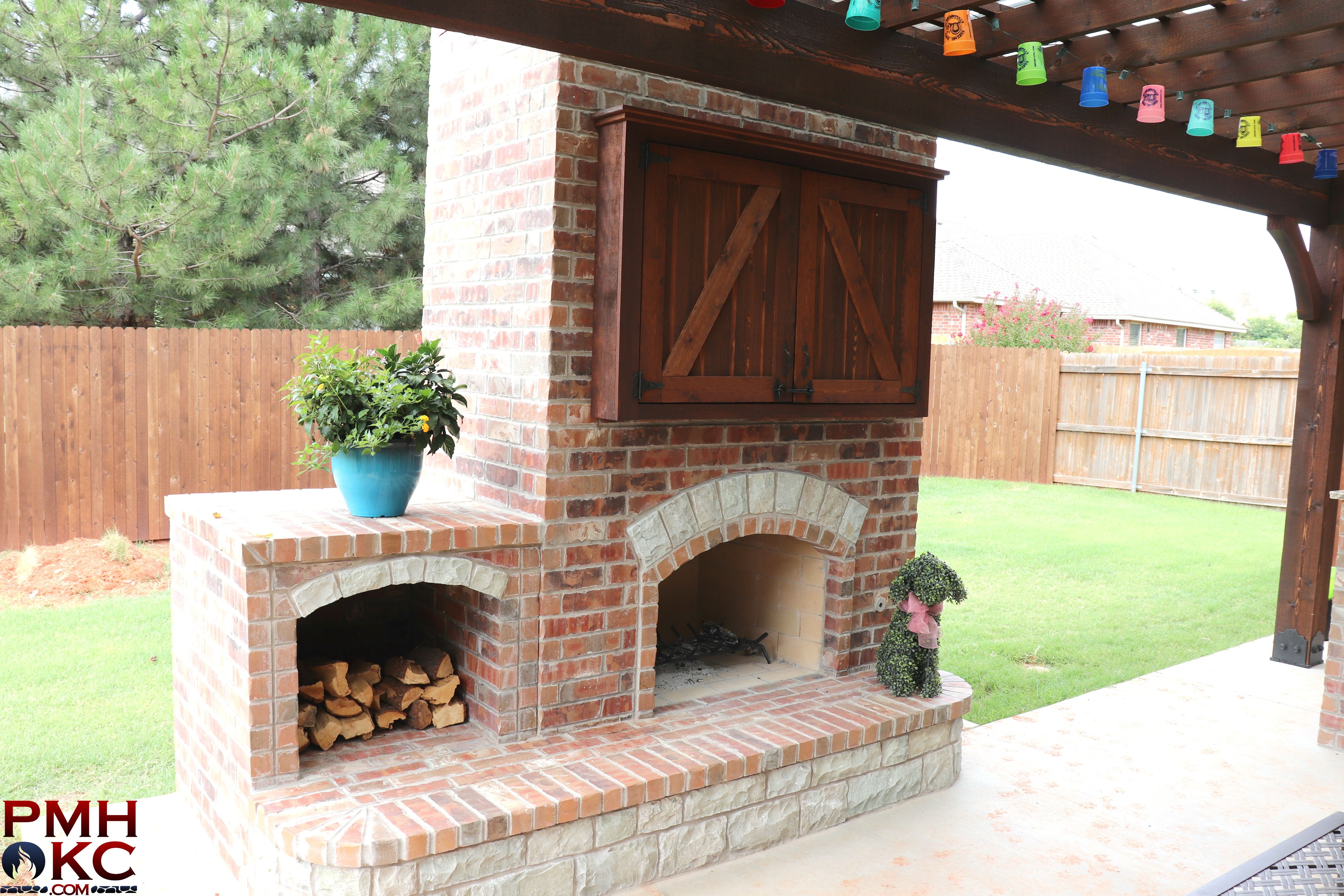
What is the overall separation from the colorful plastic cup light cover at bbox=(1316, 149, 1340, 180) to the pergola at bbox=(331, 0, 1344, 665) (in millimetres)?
51

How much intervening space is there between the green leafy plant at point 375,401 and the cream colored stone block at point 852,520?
167 centimetres

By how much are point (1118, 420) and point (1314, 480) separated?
707 centimetres

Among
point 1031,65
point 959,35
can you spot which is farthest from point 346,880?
point 1031,65

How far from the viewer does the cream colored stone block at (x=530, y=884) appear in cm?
290

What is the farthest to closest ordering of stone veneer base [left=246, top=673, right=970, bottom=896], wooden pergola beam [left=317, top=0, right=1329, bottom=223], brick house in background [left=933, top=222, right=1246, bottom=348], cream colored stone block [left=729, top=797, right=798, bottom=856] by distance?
brick house in background [left=933, top=222, right=1246, bottom=348] → cream colored stone block [left=729, top=797, right=798, bottom=856] → stone veneer base [left=246, top=673, right=970, bottom=896] → wooden pergola beam [left=317, top=0, right=1329, bottom=223]

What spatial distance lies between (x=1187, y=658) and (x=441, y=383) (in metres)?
4.98

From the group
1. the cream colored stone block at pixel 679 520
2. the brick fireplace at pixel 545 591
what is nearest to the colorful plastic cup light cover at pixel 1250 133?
the brick fireplace at pixel 545 591

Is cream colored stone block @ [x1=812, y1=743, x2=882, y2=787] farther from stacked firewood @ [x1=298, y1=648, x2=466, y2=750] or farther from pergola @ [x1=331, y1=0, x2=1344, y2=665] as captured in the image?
pergola @ [x1=331, y1=0, x2=1344, y2=665]

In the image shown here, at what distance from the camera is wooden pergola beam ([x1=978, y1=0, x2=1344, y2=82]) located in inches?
131

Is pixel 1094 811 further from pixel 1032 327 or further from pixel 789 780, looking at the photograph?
pixel 1032 327

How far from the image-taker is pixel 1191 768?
14.4 feet

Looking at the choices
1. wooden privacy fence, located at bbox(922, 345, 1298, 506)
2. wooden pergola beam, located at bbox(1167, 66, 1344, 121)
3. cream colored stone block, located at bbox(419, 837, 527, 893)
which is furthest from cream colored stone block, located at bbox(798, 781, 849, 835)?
wooden privacy fence, located at bbox(922, 345, 1298, 506)

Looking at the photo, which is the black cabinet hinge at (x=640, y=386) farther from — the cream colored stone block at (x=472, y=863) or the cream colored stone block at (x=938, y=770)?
the cream colored stone block at (x=938, y=770)

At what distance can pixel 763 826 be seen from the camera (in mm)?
3551
